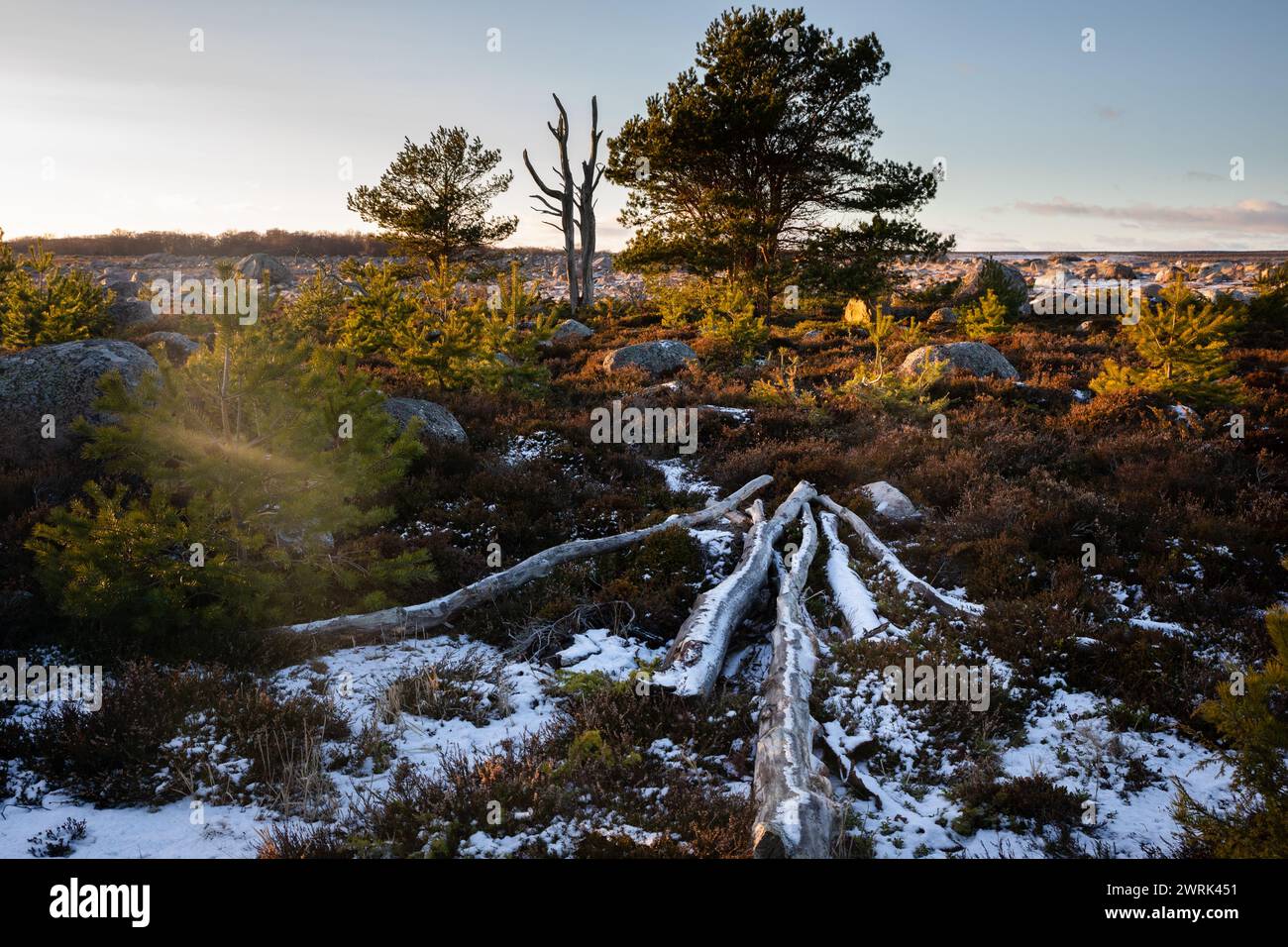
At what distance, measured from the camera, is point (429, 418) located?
1062 centimetres

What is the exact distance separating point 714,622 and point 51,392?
10.9m

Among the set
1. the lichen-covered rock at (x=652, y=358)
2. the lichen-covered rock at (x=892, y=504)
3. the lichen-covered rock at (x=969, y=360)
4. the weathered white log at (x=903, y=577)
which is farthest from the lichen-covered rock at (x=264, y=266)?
the weathered white log at (x=903, y=577)

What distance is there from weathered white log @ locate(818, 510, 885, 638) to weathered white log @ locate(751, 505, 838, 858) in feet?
1.62

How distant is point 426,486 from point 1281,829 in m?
8.67

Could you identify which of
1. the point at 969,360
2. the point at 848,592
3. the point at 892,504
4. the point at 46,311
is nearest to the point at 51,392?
the point at 46,311

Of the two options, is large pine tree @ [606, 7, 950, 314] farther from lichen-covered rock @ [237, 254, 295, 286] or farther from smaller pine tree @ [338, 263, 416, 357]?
lichen-covered rock @ [237, 254, 295, 286]

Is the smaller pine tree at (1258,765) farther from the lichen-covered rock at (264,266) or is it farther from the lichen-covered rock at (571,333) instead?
the lichen-covered rock at (264,266)

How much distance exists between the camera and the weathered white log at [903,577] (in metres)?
6.17

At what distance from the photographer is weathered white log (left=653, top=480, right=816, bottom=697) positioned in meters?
5.04

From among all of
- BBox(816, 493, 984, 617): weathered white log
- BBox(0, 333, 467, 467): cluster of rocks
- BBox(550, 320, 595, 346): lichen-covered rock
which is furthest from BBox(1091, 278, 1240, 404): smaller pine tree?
BBox(550, 320, 595, 346): lichen-covered rock

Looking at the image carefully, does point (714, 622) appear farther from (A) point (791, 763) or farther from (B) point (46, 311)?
(B) point (46, 311)

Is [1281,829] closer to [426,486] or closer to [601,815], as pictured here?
[601,815]

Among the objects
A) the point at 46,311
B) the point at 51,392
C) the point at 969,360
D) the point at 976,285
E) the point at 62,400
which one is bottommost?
the point at 62,400

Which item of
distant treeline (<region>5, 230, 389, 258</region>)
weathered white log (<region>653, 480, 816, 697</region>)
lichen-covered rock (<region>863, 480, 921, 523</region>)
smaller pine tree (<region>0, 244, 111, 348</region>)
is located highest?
distant treeline (<region>5, 230, 389, 258</region>)
